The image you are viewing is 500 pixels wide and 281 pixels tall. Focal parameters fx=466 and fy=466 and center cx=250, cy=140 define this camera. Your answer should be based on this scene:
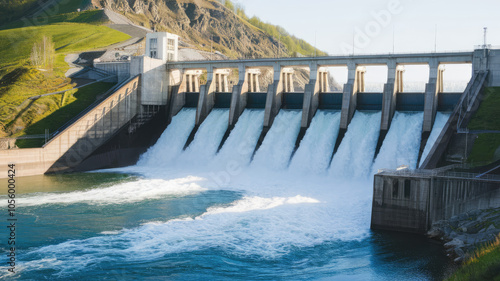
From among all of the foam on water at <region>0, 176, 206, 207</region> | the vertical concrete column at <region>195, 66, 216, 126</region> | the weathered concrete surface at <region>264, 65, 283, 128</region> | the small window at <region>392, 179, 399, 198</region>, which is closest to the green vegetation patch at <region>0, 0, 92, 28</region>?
the vertical concrete column at <region>195, 66, 216, 126</region>

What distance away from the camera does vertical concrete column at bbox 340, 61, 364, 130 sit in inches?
1441

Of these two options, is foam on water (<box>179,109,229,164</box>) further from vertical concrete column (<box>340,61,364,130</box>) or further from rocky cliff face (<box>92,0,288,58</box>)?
rocky cliff face (<box>92,0,288,58</box>)

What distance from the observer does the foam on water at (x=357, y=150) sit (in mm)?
33403

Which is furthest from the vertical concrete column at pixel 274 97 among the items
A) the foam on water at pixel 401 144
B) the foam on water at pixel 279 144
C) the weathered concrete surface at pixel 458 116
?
the weathered concrete surface at pixel 458 116

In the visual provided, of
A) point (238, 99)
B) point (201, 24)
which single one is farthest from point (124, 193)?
point (201, 24)

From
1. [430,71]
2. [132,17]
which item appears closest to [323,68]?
[430,71]

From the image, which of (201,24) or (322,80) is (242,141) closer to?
(322,80)

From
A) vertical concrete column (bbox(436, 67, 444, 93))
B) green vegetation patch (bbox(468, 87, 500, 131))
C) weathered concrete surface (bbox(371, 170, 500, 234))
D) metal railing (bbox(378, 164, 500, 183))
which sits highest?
vertical concrete column (bbox(436, 67, 444, 93))

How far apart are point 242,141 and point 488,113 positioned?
19381 mm

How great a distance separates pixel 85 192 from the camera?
30750mm

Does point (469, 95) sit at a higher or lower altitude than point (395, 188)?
higher

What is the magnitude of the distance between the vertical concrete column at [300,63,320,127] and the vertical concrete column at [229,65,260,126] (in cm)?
692

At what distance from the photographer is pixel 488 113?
2936 centimetres

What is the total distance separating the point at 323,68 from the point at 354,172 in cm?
1176
